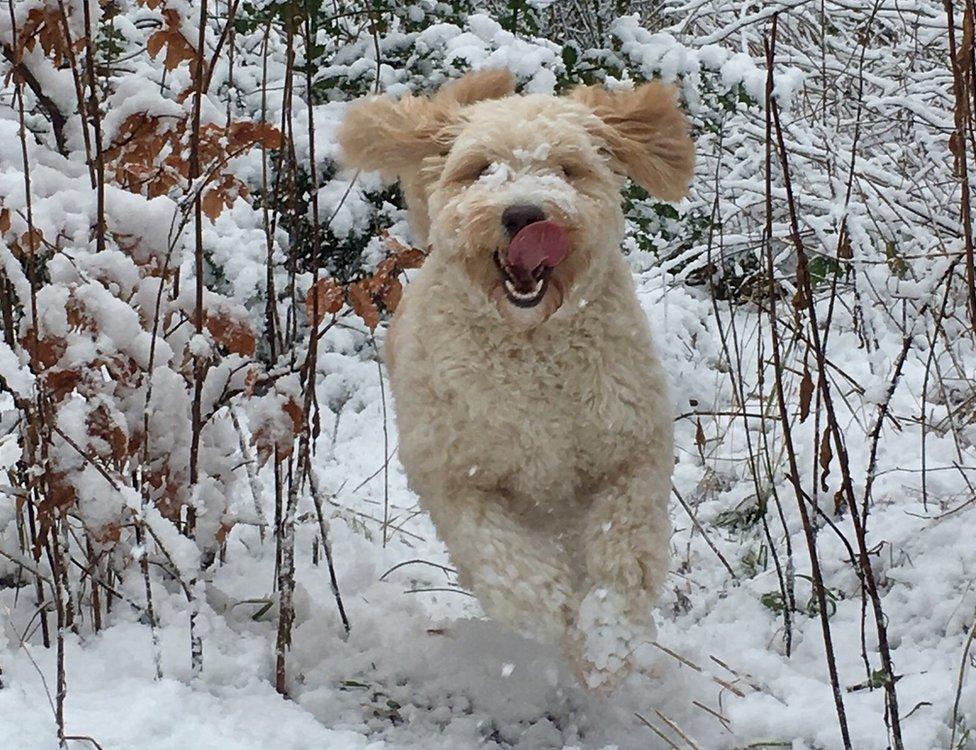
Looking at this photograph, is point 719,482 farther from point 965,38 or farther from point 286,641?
point 965,38

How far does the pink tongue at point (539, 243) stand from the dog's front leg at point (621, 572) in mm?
637

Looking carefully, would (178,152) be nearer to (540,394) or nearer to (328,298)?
(328,298)

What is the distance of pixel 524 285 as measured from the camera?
311 centimetres

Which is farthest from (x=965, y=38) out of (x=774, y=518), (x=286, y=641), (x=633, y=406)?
(x=774, y=518)

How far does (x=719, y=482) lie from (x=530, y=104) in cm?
194

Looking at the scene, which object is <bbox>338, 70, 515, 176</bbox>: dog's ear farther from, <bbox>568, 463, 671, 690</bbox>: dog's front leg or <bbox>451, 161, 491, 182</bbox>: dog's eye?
<bbox>568, 463, 671, 690</bbox>: dog's front leg

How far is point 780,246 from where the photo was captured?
7020 mm

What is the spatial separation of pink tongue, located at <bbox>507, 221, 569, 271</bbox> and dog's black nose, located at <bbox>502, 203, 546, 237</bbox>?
0.01 m

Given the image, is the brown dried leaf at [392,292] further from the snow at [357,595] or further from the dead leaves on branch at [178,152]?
the dead leaves on branch at [178,152]

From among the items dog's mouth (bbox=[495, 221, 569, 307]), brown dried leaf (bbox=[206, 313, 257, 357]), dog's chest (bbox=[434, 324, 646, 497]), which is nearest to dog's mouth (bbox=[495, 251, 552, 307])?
dog's mouth (bbox=[495, 221, 569, 307])

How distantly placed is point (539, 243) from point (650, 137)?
713 millimetres

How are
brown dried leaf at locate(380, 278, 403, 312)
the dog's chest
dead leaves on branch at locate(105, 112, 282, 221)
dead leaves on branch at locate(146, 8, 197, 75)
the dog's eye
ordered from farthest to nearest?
brown dried leaf at locate(380, 278, 403, 312), the dog's eye, the dog's chest, dead leaves on branch at locate(146, 8, 197, 75), dead leaves on branch at locate(105, 112, 282, 221)

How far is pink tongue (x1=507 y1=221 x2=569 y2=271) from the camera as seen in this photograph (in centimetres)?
304

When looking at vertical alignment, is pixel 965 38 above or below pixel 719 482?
above
